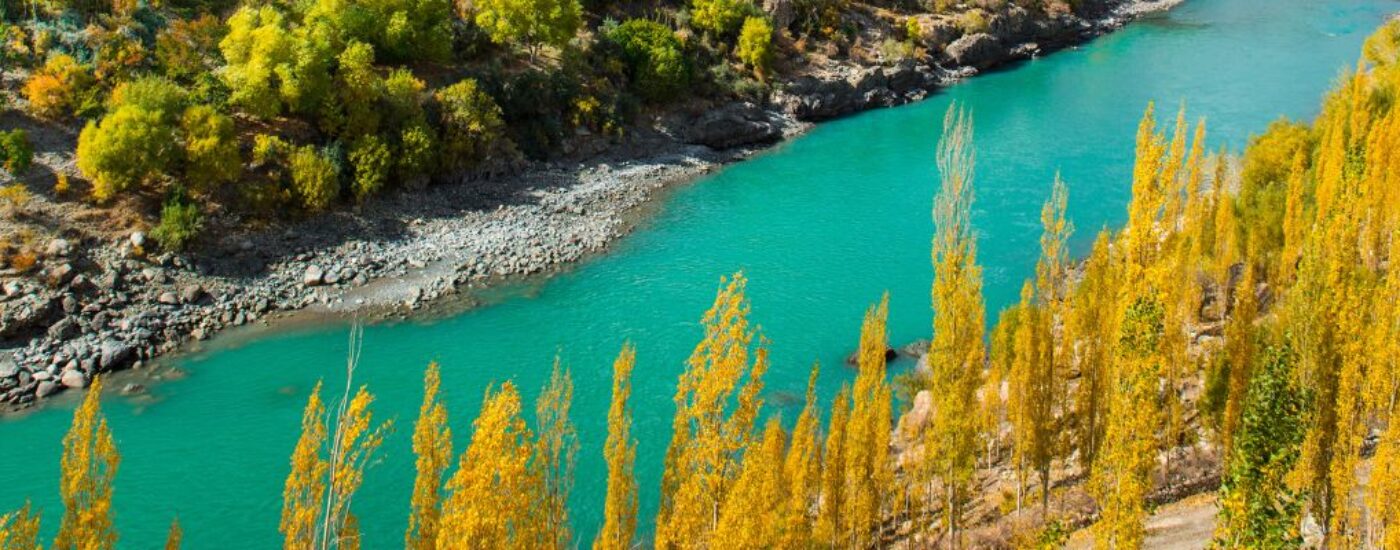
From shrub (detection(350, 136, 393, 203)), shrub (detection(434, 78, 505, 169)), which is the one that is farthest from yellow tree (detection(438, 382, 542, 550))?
shrub (detection(434, 78, 505, 169))

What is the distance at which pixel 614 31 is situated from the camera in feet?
207

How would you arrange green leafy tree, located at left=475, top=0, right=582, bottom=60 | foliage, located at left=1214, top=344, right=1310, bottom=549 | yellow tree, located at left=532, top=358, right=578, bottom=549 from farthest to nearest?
green leafy tree, located at left=475, top=0, right=582, bottom=60
yellow tree, located at left=532, top=358, right=578, bottom=549
foliage, located at left=1214, top=344, right=1310, bottom=549

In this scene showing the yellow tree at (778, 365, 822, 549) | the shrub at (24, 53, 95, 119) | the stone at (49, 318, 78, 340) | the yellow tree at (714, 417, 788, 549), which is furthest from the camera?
the shrub at (24, 53, 95, 119)

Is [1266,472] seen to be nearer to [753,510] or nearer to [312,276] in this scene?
[753,510]

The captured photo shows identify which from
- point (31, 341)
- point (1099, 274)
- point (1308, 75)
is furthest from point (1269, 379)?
point (1308, 75)

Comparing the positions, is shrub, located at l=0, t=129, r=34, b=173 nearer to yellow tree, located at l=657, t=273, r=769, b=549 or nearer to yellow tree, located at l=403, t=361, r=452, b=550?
yellow tree, located at l=403, t=361, r=452, b=550

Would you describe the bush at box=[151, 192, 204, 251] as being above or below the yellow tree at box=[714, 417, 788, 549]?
above

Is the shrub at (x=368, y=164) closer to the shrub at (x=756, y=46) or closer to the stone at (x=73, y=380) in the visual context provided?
the stone at (x=73, y=380)

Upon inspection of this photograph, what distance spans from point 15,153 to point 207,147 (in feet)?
23.1

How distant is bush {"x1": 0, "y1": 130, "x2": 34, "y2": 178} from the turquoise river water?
12.3m

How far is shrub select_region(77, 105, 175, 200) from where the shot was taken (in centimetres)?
3888

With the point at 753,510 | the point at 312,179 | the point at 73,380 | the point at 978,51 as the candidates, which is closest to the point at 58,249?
the point at 73,380

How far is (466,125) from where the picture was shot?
50469 mm

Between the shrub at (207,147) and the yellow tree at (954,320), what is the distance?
3329 centimetres
